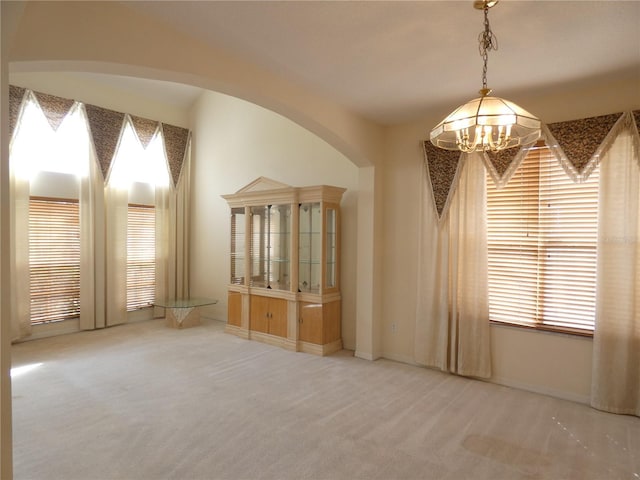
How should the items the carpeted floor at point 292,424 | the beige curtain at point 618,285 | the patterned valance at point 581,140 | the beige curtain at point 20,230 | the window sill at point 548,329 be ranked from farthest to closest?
the beige curtain at point 20,230 < the window sill at point 548,329 < the patterned valance at point 581,140 < the beige curtain at point 618,285 < the carpeted floor at point 292,424

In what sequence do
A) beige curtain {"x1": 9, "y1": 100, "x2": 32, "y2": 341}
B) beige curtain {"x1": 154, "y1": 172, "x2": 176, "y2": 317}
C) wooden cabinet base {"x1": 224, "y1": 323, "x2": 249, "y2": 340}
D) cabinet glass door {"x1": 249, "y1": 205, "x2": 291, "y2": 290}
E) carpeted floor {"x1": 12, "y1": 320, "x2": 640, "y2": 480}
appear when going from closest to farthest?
carpeted floor {"x1": 12, "y1": 320, "x2": 640, "y2": 480} < beige curtain {"x1": 9, "y1": 100, "x2": 32, "y2": 341} < cabinet glass door {"x1": 249, "y1": 205, "x2": 291, "y2": 290} < wooden cabinet base {"x1": 224, "y1": 323, "x2": 249, "y2": 340} < beige curtain {"x1": 154, "y1": 172, "x2": 176, "y2": 317}

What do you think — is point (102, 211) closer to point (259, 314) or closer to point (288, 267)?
point (259, 314)

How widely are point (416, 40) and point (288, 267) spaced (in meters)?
3.16

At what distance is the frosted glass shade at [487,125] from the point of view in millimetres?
1877

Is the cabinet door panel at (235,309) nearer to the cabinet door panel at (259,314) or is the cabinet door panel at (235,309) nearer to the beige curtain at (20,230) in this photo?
the cabinet door panel at (259,314)

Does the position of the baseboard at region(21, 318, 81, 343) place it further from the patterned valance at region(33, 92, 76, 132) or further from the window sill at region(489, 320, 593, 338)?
the window sill at region(489, 320, 593, 338)

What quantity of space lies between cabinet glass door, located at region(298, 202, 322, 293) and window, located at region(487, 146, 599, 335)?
1932 mm

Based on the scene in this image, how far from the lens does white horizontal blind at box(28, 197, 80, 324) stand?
5.16m

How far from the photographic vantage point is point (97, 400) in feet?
11.0

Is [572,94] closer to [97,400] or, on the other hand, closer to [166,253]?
[97,400]

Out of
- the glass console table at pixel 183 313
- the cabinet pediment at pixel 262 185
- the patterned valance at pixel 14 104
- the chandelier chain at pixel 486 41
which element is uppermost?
the patterned valance at pixel 14 104

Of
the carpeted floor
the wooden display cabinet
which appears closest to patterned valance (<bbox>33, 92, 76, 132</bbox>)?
the wooden display cabinet

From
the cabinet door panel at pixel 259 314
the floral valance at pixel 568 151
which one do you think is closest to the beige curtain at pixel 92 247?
the cabinet door panel at pixel 259 314

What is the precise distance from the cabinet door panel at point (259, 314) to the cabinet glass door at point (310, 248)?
0.62 meters
